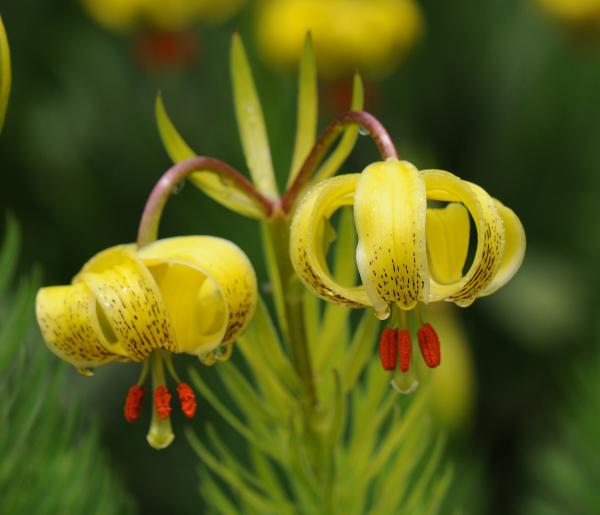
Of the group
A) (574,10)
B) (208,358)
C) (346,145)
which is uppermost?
(574,10)

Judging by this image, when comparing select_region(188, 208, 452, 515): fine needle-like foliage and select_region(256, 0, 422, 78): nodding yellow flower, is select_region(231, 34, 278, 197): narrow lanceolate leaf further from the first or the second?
select_region(256, 0, 422, 78): nodding yellow flower

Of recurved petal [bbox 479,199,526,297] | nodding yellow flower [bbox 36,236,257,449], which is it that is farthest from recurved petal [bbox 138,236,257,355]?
recurved petal [bbox 479,199,526,297]

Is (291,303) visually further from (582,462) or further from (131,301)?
(582,462)

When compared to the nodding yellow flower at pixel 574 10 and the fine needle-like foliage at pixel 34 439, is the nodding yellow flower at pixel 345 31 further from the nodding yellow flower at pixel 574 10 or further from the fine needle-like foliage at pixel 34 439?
the fine needle-like foliage at pixel 34 439

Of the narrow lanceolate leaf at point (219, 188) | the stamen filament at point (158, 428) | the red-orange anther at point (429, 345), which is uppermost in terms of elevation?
the narrow lanceolate leaf at point (219, 188)

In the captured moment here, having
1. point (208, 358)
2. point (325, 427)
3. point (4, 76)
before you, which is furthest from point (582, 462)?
point (4, 76)

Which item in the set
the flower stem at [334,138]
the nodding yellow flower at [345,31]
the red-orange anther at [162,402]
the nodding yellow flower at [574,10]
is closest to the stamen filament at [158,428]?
the red-orange anther at [162,402]
